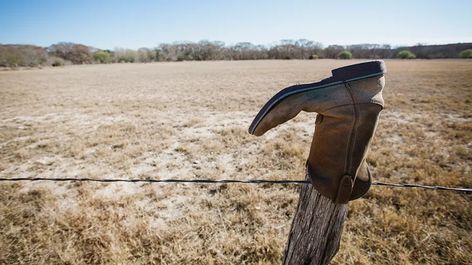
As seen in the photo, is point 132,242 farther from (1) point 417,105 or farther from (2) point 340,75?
(1) point 417,105

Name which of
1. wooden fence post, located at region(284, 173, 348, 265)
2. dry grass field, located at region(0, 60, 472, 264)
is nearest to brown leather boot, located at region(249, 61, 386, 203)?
wooden fence post, located at region(284, 173, 348, 265)

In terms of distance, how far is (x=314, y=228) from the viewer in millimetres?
1312

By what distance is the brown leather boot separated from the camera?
0.91 metres

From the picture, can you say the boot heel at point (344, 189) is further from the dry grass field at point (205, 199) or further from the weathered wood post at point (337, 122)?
the dry grass field at point (205, 199)

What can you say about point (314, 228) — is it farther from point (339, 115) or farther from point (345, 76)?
point (345, 76)

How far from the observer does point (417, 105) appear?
9172 millimetres

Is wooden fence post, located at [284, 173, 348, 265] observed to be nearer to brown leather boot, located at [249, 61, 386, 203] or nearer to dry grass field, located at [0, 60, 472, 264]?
brown leather boot, located at [249, 61, 386, 203]

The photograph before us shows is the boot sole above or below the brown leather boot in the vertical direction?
above

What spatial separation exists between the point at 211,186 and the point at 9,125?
7672 millimetres

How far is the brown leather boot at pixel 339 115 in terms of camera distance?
0.91 m

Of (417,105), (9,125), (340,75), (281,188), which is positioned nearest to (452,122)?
(417,105)

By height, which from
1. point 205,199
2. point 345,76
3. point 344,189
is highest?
point 345,76

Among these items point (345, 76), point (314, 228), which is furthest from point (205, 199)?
point (345, 76)

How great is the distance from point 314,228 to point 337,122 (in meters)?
0.66
